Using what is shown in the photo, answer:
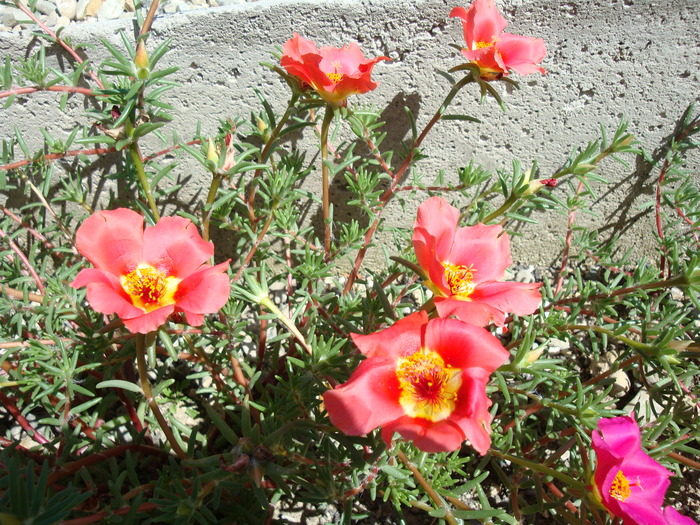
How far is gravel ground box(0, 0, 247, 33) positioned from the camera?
194 centimetres

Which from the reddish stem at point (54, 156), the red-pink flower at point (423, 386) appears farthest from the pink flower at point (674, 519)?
the reddish stem at point (54, 156)

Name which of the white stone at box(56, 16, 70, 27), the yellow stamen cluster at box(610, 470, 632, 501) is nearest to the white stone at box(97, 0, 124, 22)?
the white stone at box(56, 16, 70, 27)

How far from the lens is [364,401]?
1.07 meters

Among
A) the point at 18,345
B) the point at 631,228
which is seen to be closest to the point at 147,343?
the point at 18,345

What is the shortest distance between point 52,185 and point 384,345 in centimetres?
182

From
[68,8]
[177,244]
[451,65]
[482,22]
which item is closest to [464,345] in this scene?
[177,244]

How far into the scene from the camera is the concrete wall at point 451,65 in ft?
6.21

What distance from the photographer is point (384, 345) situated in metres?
1.15

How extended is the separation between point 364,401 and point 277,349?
758 mm

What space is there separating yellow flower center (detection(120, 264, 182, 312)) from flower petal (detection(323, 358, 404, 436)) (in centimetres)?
56

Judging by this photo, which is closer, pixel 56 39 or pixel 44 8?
pixel 56 39

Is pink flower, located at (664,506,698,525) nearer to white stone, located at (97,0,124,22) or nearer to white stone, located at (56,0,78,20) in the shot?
white stone, located at (97,0,124,22)

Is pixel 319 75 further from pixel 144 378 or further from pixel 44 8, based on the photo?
pixel 44 8

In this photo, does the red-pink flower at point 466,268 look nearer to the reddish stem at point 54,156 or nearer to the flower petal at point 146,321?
the flower petal at point 146,321
